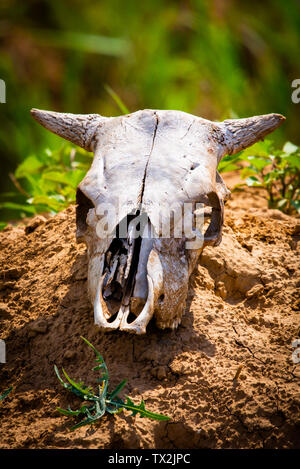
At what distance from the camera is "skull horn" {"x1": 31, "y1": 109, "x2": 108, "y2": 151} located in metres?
3.03

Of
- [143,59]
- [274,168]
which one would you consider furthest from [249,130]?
[143,59]

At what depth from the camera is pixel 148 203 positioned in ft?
8.00

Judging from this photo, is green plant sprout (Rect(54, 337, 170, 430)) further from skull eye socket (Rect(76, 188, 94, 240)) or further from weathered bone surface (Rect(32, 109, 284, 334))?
skull eye socket (Rect(76, 188, 94, 240))

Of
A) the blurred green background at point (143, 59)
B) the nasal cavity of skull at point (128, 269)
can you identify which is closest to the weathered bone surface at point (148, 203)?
the nasal cavity of skull at point (128, 269)

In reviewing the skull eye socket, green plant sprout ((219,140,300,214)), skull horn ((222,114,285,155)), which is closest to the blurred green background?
green plant sprout ((219,140,300,214))

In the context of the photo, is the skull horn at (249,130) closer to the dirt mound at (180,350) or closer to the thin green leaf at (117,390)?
the dirt mound at (180,350)

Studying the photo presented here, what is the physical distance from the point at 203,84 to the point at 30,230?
478cm

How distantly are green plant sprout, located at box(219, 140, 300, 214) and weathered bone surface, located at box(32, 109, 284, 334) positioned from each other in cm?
62

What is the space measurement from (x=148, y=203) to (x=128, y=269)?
0.31 meters

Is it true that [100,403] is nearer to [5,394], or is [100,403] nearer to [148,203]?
[5,394]

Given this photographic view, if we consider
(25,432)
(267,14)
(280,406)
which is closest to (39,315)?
(25,432)

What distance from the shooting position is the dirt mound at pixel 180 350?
7.42 feet

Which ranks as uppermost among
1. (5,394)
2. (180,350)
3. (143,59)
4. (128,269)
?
(143,59)

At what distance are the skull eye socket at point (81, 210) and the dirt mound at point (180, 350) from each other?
28 cm
